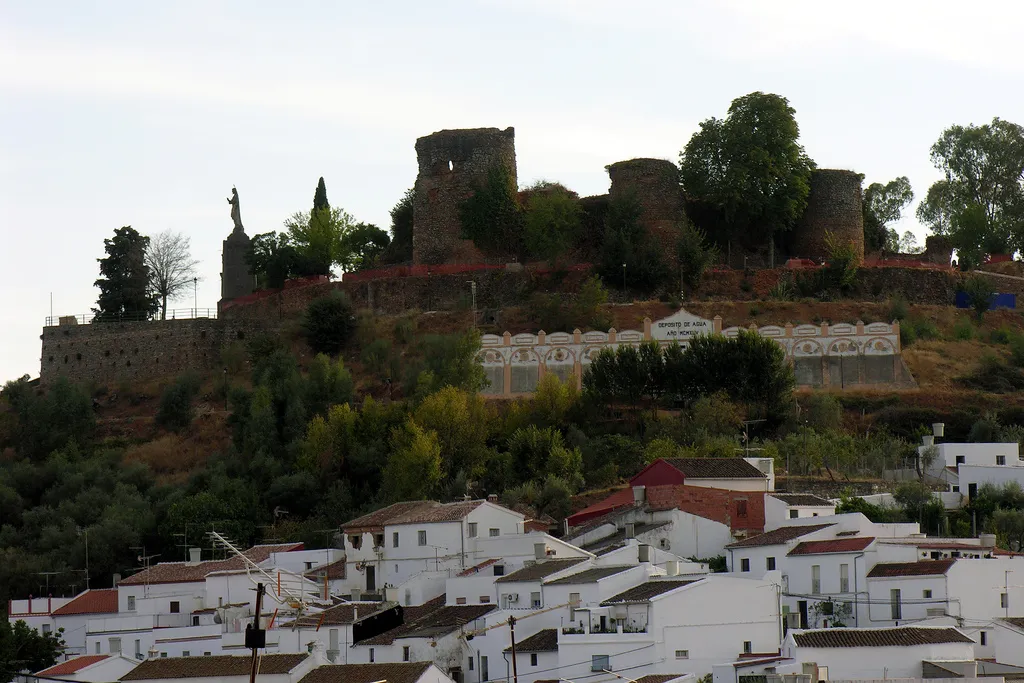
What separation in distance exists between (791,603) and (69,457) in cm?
2870

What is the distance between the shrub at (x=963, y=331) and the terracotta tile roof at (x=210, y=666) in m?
A: 30.5

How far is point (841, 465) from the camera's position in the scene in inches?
2295

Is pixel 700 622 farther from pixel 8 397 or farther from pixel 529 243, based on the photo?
pixel 8 397

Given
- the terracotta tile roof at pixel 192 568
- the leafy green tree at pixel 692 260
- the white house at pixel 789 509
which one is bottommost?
the terracotta tile roof at pixel 192 568

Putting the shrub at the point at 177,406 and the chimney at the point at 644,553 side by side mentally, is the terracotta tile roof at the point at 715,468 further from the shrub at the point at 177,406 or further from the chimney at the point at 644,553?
the shrub at the point at 177,406

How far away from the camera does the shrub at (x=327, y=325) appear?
6975 cm

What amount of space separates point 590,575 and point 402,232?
112ft

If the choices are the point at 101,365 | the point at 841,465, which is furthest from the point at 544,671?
the point at 101,365

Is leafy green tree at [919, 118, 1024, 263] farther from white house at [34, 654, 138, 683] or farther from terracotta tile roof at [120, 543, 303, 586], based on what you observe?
white house at [34, 654, 138, 683]

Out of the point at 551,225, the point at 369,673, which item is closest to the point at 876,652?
the point at 369,673

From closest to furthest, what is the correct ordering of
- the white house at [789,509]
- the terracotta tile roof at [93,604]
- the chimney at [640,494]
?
the white house at [789,509], the chimney at [640,494], the terracotta tile roof at [93,604]

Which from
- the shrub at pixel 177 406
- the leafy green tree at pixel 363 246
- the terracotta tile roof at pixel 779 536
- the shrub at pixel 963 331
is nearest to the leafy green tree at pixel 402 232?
the leafy green tree at pixel 363 246

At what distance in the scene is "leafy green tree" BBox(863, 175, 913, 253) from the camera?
257 ft

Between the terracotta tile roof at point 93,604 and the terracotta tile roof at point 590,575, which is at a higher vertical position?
the terracotta tile roof at point 590,575
